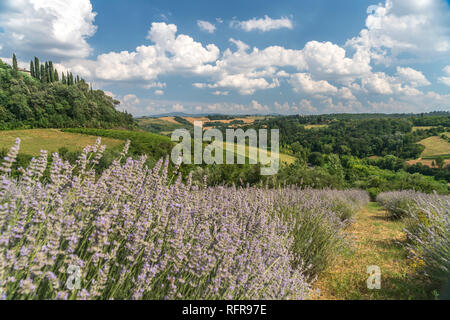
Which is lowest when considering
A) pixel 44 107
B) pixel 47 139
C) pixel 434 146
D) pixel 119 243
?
pixel 434 146

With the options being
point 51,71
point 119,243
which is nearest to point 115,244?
point 119,243

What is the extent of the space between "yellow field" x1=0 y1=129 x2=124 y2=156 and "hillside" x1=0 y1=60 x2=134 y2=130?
14.5 feet

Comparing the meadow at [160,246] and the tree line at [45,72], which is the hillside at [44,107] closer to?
the tree line at [45,72]

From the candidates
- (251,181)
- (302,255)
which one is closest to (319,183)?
(251,181)

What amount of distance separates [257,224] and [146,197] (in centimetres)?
130

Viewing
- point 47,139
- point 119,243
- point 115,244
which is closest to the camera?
point 119,243

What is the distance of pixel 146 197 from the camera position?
87.4 inches

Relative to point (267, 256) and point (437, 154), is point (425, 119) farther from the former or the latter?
point (267, 256)

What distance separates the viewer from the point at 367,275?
358 cm

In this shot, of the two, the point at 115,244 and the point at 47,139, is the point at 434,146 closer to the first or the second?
the point at 115,244

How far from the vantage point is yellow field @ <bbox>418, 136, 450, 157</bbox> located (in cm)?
4500

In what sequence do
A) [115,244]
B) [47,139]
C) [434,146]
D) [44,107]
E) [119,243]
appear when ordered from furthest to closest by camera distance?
[44,107] < [434,146] < [47,139] < [115,244] < [119,243]

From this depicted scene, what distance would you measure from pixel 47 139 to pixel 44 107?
14.5m

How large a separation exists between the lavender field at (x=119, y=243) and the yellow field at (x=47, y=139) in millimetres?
35544
